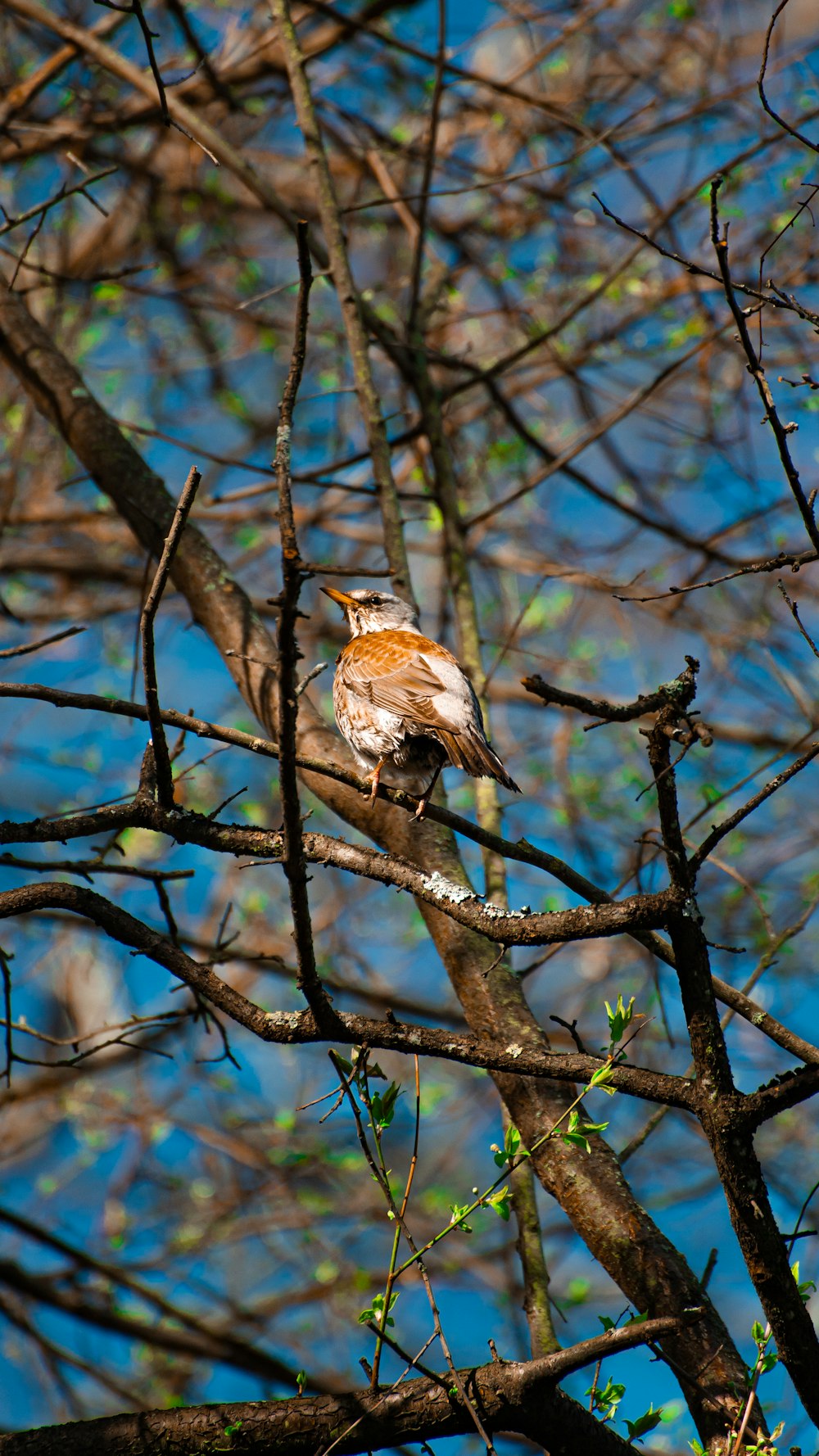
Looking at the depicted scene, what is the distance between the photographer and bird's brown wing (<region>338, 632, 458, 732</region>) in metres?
3.99

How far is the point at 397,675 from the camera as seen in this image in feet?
14.1

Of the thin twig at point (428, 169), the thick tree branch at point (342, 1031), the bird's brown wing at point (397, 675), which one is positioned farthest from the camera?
the thin twig at point (428, 169)

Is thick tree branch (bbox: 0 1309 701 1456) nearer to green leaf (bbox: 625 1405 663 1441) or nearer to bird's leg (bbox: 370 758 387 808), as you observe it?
green leaf (bbox: 625 1405 663 1441)

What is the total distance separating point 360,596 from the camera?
5410mm

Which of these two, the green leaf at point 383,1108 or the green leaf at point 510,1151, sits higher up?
the green leaf at point 383,1108

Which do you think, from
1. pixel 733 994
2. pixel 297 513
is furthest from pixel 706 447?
pixel 733 994

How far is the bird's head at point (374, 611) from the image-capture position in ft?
17.5

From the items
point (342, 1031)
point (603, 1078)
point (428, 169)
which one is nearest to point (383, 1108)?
point (342, 1031)

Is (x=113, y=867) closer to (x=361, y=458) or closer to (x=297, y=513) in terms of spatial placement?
(x=361, y=458)

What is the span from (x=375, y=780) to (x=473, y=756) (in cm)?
35

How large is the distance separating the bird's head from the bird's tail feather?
5.32 ft

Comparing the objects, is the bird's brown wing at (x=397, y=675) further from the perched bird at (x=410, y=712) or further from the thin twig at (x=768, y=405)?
the thin twig at (x=768, y=405)

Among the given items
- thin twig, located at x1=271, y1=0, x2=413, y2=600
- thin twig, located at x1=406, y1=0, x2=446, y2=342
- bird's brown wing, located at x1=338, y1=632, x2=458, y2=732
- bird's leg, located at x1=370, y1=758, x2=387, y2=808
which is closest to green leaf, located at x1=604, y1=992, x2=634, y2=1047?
bird's leg, located at x1=370, y1=758, x2=387, y2=808

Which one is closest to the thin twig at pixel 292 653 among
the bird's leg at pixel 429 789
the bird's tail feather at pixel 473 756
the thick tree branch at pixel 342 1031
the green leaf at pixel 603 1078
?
the thick tree branch at pixel 342 1031
